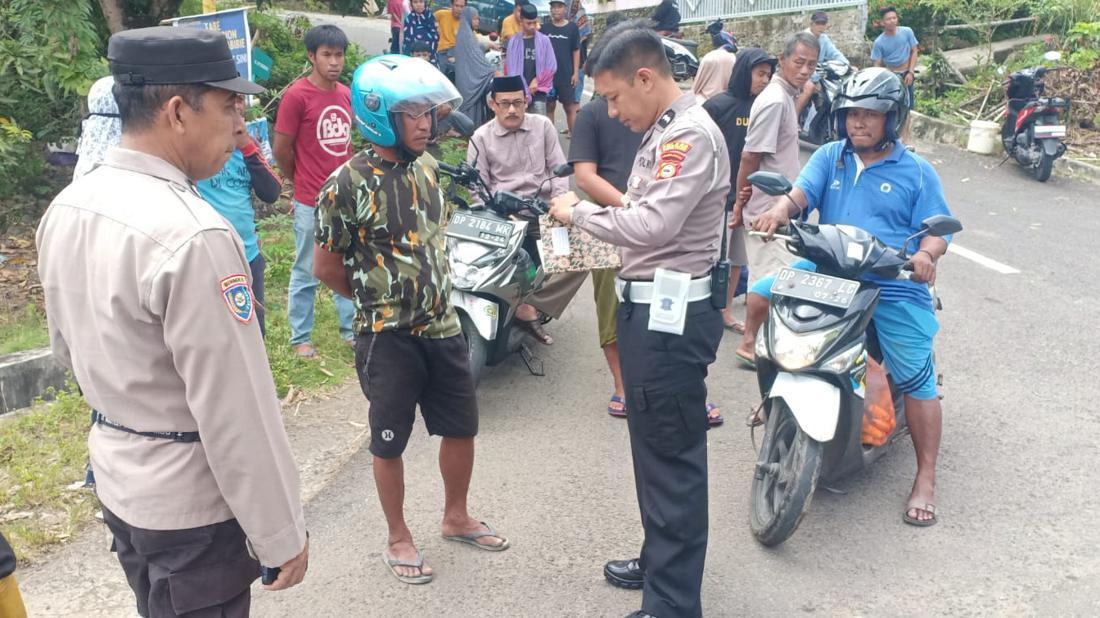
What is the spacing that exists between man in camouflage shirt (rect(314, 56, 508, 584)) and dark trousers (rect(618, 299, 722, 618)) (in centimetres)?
73

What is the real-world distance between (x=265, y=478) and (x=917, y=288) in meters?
2.98

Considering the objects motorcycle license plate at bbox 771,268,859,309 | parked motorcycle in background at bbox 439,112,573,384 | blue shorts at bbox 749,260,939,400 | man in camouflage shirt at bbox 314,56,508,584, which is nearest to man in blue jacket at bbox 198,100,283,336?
parked motorcycle in background at bbox 439,112,573,384

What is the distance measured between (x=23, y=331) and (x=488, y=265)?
3.52 metres

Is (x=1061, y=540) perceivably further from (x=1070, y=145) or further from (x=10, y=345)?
(x=1070, y=145)

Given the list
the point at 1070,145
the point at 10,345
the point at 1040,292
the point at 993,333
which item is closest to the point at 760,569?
the point at 993,333

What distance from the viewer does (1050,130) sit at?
990 cm

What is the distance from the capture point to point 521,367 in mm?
6004

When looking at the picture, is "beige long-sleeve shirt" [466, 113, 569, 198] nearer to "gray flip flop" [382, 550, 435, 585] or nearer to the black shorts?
the black shorts

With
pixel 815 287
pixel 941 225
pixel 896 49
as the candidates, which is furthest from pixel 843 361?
pixel 896 49

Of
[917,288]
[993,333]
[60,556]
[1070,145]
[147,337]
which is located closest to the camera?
[147,337]

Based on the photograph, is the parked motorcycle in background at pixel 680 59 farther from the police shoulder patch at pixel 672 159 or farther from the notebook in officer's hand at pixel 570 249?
the police shoulder patch at pixel 672 159

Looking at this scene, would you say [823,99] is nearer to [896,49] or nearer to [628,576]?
[896,49]

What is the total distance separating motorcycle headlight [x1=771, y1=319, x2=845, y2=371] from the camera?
385 centimetres

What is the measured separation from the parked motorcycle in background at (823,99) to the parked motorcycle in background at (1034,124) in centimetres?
185
